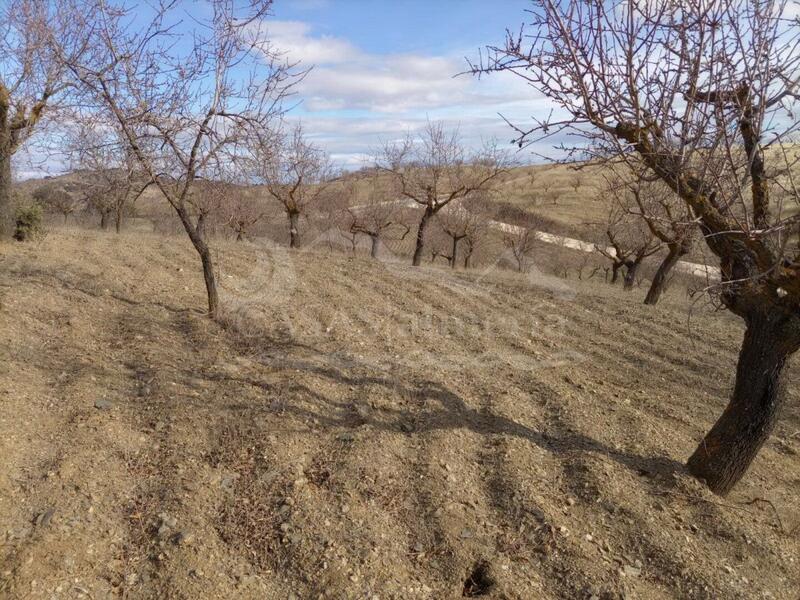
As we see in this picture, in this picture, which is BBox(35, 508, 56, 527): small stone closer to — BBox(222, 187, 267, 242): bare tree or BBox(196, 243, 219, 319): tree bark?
BBox(196, 243, 219, 319): tree bark

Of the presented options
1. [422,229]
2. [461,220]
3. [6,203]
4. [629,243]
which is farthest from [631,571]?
[461,220]

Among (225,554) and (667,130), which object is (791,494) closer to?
(667,130)

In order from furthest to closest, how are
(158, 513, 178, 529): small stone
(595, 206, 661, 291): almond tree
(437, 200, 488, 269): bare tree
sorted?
(437, 200, 488, 269): bare tree < (595, 206, 661, 291): almond tree < (158, 513, 178, 529): small stone

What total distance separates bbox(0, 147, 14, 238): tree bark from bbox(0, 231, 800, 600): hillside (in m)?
2.98

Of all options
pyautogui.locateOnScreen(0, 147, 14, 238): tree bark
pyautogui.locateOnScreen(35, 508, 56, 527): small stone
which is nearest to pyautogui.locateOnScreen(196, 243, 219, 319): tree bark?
pyautogui.locateOnScreen(35, 508, 56, 527): small stone

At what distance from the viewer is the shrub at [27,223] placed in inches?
427

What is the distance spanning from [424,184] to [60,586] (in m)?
14.7

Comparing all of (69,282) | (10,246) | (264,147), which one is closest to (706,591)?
(264,147)

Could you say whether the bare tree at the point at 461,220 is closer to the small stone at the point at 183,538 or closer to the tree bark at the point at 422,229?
the tree bark at the point at 422,229

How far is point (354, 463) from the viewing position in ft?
13.5

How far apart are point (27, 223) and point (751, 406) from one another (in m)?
11.9

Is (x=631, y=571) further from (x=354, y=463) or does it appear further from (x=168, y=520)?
(x=168, y=520)

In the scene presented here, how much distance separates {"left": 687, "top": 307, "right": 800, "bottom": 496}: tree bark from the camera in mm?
3938

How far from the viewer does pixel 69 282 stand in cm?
819
